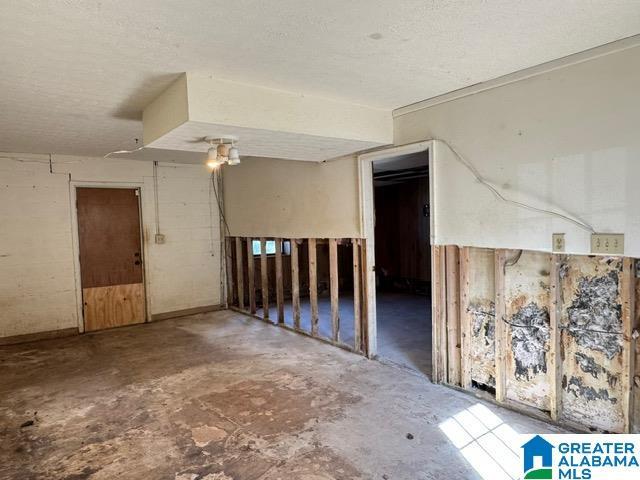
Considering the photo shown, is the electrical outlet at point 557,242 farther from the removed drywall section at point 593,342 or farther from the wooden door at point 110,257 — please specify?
the wooden door at point 110,257

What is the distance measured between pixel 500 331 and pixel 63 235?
538 centimetres

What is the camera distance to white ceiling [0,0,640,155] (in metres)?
1.83

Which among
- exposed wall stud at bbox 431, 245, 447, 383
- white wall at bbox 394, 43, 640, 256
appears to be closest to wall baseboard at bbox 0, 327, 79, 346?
exposed wall stud at bbox 431, 245, 447, 383

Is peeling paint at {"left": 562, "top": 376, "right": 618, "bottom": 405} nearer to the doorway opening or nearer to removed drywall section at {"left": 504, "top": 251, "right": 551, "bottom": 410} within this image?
removed drywall section at {"left": 504, "top": 251, "right": 551, "bottom": 410}

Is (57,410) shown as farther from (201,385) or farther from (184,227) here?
(184,227)

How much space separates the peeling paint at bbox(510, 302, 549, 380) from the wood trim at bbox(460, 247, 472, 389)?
36 cm

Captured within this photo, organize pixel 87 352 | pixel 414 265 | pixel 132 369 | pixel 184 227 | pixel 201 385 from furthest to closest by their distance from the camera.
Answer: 1. pixel 414 265
2. pixel 184 227
3. pixel 87 352
4. pixel 132 369
5. pixel 201 385

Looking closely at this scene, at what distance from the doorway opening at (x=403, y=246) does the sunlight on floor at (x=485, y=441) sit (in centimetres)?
229

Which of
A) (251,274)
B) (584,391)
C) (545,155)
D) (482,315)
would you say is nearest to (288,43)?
(545,155)

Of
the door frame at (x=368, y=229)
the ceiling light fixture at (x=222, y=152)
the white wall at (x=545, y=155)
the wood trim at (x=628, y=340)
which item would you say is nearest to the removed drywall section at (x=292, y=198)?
Answer: the door frame at (x=368, y=229)

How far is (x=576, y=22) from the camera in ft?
6.65

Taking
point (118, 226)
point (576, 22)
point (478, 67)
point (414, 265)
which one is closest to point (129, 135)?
point (118, 226)

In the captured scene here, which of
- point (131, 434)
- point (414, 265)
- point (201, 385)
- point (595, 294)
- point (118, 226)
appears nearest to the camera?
point (595, 294)

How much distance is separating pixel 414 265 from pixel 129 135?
548cm
